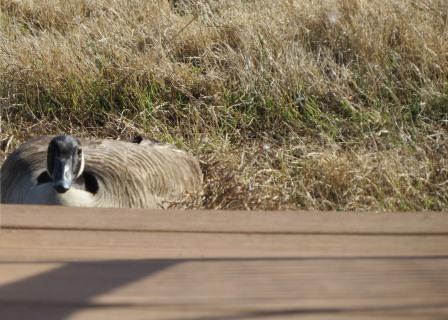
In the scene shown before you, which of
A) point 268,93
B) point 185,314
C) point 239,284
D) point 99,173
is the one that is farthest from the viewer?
point 268,93

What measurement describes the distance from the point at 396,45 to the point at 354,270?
4148 millimetres

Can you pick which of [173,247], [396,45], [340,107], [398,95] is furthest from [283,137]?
[173,247]

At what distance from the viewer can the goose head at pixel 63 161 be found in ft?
12.1

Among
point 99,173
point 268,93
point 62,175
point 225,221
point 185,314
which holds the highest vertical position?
point 185,314

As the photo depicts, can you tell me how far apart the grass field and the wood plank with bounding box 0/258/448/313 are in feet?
7.97

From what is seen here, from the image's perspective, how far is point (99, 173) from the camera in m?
4.12

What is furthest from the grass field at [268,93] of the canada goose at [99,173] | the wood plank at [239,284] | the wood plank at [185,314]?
the wood plank at [185,314]

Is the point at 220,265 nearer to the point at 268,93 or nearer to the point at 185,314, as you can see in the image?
the point at 185,314

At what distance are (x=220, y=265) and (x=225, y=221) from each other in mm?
269

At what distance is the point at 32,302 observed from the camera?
1482 mm

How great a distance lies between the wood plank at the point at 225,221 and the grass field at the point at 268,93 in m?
2.11

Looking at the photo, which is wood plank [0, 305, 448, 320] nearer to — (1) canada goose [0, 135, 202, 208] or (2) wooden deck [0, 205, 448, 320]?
(2) wooden deck [0, 205, 448, 320]

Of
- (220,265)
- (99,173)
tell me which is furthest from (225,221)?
(99,173)

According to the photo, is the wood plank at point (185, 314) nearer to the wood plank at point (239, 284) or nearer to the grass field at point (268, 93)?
the wood plank at point (239, 284)
